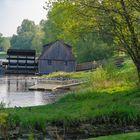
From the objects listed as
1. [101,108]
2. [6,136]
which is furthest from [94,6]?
[6,136]

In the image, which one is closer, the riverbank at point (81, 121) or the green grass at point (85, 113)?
the riverbank at point (81, 121)

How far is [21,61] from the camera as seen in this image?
104 metres

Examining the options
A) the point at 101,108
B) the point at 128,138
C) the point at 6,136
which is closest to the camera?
the point at 128,138

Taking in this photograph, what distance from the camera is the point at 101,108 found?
24.0m

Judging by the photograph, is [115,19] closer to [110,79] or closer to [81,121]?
[81,121]

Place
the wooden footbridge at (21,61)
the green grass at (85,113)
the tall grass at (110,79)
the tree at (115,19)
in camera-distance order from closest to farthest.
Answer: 1. the green grass at (85,113)
2. the tree at (115,19)
3. the tall grass at (110,79)
4. the wooden footbridge at (21,61)

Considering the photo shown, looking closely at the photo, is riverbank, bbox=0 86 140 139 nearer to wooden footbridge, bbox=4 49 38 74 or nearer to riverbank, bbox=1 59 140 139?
riverbank, bbox=1 59 140 139

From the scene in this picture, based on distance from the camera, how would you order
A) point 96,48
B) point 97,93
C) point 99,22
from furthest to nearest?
1. point 96,48
2. point 97,93
3. point 99,22

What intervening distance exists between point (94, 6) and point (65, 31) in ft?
9.51

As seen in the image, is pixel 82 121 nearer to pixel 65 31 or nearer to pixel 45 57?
pixel 65 31

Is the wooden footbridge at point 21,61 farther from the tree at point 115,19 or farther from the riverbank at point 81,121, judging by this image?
the riverbank at point 81,121

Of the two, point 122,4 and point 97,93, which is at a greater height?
point 122,4

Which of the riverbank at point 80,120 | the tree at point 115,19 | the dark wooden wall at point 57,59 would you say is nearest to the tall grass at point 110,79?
the tree at point 115,19

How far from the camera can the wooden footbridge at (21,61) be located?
102 meters
